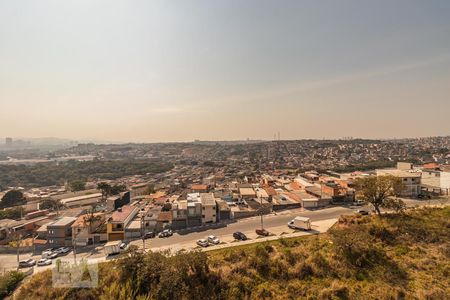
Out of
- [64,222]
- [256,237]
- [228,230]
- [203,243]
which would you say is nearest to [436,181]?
[256,237]

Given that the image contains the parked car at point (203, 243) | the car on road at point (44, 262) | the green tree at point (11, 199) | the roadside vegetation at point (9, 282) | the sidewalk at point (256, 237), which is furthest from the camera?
the green tree at point (11, 199)

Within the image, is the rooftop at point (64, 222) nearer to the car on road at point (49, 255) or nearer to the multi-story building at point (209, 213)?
the car on road at point (49, 255)

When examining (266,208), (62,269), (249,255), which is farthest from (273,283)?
(266,208)

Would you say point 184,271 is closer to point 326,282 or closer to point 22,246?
point 326,282

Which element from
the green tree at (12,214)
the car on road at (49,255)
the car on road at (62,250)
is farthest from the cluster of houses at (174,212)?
the green tree at (12,214)

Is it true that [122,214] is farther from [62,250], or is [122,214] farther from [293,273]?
[293,273]

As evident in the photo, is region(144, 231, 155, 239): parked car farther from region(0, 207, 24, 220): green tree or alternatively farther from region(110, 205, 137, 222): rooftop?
region(0, 207, 24, 220): green tree
